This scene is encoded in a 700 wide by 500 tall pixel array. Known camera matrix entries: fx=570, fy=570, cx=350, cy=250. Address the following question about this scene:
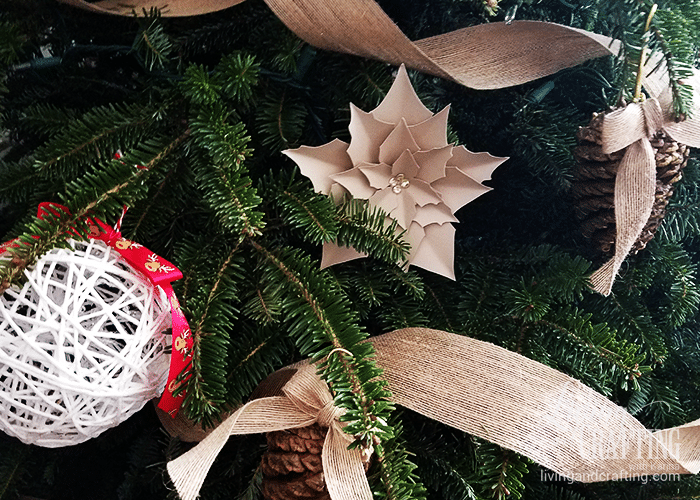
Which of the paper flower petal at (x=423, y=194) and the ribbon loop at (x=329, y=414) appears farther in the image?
the paper flower petal at (x=423, y=194)

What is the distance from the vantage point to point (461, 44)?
0.59m

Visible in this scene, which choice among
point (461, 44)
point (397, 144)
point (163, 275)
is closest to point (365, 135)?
point (397, 144)

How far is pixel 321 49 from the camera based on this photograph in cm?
61

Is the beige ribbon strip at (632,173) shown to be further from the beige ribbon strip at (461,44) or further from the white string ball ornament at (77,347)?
the white string ball ornament at (77,347)

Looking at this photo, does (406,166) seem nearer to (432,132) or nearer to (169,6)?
(432,132)

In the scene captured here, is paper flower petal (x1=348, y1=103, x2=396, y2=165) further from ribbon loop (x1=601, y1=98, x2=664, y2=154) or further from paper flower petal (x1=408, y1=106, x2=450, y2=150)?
ribbon loop (x1=601, y1=98, x2=664, y2=154)

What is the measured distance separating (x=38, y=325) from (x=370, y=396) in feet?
0.90

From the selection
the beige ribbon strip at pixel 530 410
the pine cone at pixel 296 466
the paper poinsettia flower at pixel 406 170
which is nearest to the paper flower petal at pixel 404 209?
the paper poinsettia flower at pixel 406 170

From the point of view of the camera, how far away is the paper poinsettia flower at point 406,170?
1.87 feet

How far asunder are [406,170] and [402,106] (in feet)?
0.22

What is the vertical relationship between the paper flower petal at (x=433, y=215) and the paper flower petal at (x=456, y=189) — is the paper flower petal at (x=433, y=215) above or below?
below

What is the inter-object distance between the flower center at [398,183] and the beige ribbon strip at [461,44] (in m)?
0.11

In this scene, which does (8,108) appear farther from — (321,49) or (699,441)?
(699,441)

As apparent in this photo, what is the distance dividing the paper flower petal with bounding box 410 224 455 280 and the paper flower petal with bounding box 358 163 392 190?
69mm
